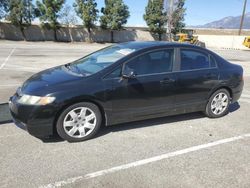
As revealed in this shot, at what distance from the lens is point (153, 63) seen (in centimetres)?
508

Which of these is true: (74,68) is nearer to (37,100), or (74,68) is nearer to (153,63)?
(37,100)

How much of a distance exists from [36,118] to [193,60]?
312cm

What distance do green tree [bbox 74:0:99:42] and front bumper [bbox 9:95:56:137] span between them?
35.4 metres

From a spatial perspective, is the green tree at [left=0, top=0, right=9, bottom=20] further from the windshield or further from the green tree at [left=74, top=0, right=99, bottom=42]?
the windshield

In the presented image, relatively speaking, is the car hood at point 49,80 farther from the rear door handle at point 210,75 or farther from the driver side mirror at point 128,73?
the rear door handle at point 210,75

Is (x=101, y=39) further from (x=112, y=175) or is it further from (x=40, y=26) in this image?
(x=112, y=175)

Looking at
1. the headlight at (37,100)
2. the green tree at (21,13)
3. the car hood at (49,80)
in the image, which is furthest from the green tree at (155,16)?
the headlight at (37,100)

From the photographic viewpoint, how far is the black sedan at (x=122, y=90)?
14.0 feet

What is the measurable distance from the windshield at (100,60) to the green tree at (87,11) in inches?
1338

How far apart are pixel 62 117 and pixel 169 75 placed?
2.04 m

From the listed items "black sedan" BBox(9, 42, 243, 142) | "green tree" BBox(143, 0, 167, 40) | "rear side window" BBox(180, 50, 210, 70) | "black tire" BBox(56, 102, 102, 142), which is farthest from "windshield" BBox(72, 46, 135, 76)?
"green tree" BBox(143, 0, 167, 40)

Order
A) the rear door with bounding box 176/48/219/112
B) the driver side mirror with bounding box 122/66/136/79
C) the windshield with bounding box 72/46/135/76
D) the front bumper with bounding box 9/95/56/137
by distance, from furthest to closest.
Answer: the rear door with bounding box 176/48/219/112 < the windshield with bounding box 72/46/135/76 < the driver side mirror with bounding box 122/66/136/79 < the front bumper with bounding box 9/95/56/137

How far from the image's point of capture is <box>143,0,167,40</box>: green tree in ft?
143

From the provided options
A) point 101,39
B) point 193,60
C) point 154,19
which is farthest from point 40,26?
Answer: point 193,60
